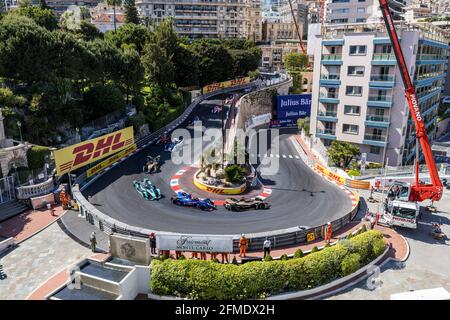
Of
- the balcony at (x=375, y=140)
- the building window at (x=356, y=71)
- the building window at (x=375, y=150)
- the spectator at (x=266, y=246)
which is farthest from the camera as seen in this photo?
the building window at (x=375, y=150)

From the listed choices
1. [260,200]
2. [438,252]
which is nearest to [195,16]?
[260,200]

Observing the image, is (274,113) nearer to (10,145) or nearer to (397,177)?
(397,177)

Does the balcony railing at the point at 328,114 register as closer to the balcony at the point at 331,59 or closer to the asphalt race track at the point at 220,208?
the balcony at the point at 331,59

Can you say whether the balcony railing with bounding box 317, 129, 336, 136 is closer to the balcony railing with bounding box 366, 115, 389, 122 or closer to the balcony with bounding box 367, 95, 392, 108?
the balcony railing with bounding box 366, 115, 389, 122

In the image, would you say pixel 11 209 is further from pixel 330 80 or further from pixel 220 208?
pixel 330 80

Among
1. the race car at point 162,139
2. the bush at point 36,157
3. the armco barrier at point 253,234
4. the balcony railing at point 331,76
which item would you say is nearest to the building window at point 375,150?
the balcony railing at point 331,76
